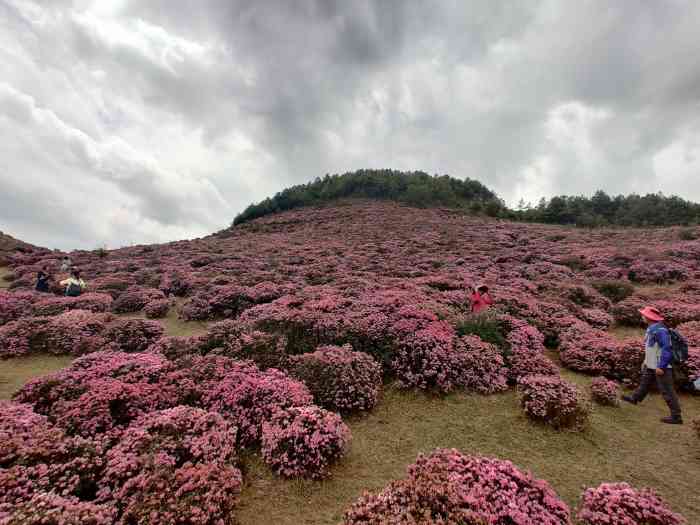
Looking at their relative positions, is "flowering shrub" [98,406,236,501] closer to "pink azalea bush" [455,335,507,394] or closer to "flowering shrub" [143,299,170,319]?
"pink azalea bush" [455,335,507,394]

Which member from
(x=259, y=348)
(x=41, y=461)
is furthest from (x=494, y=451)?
(x=41, y=461)

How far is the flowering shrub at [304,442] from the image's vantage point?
5.12 metres

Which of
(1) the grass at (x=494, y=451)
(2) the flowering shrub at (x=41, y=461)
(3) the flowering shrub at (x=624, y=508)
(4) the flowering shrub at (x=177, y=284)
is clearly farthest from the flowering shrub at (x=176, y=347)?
(3) the flowering shrub at (x=624, y=508)

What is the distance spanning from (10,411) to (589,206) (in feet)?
230

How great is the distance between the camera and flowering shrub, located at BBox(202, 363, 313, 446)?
19.9 ft

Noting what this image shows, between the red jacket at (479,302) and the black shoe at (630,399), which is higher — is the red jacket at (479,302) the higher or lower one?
the higher one

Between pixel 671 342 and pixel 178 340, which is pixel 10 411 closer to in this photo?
pixel 178 340

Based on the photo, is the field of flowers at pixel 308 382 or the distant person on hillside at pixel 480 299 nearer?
the field of flowers at pixel 308 382

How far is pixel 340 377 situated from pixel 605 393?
5806 mm

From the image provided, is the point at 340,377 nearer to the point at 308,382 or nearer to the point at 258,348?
the point at 308,382

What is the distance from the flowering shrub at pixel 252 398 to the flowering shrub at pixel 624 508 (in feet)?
15.2

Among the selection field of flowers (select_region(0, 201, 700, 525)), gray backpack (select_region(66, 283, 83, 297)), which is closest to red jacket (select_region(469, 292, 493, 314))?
field of flowers (select_region(0, 201, 700, 525))

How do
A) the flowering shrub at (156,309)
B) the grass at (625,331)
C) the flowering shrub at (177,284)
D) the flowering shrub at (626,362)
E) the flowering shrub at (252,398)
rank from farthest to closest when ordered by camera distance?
the flowering shrub at (177,284) → the flowering shrub at (156,309) → the grass at (625,331) → the flowering shrub at (626,362) → the flowering shrub at (252,398)

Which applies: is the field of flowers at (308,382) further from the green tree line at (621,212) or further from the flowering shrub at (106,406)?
the green tree line at (621,212)
